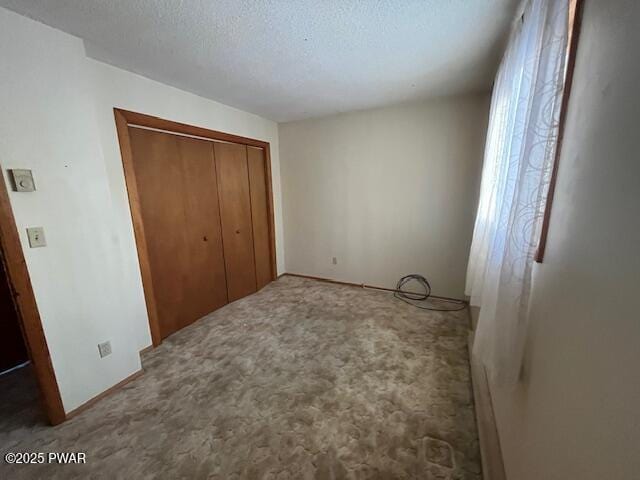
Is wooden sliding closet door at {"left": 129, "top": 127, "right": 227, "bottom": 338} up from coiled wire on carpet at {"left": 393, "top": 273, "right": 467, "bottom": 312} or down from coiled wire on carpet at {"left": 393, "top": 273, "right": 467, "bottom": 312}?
up

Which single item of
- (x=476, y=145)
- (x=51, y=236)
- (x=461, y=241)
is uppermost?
(x=476, y=145)

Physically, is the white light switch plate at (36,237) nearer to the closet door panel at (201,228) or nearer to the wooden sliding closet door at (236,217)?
the closet door panel at (201,228)

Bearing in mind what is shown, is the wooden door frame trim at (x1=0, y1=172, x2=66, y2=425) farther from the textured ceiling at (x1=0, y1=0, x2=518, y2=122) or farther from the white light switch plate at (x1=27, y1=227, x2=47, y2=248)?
the textured ceiling at (x1=0, y1=0, x2=518, y2=122)

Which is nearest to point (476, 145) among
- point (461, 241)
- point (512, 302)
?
point (461, 241)

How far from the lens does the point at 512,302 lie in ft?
2.95

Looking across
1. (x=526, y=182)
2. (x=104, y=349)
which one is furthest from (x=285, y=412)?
(x=526, y=182)

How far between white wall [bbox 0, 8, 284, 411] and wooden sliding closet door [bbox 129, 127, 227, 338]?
0.74 feet

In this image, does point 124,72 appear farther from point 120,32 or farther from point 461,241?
point 461,241

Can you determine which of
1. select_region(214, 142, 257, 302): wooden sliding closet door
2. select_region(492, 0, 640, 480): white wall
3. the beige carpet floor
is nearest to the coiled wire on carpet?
the beige carpet floor

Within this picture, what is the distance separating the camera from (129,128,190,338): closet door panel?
223 centimetres

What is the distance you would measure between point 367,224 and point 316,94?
1.68 m

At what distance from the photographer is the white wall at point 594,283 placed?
47 centimetres

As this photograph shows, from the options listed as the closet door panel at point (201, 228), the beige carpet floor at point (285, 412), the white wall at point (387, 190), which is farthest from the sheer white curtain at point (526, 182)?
the closet door panel at point (201, 228)

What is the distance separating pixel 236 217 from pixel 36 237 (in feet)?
6.11
